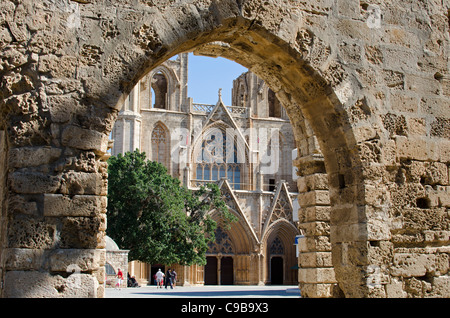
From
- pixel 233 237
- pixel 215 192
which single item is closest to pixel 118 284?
pixel 215 192

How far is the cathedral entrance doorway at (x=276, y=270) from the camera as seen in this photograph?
106 feet

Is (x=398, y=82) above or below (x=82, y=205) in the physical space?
above

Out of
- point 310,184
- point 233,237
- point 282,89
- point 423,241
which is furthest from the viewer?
point 233,237

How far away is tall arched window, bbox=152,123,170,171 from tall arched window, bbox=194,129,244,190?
5.97 feet

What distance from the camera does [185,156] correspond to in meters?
32.8

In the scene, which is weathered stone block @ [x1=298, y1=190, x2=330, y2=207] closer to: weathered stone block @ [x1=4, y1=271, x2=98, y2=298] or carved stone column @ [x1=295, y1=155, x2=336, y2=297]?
carved stone column @ [x1=295, y1=155, x2=336, y2=297]

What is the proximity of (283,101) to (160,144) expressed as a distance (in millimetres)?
27217

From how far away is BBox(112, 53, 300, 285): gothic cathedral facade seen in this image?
102 ft

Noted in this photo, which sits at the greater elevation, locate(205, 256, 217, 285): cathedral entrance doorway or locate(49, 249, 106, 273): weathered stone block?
locate(49, 249, 106, 273): weathered stone block

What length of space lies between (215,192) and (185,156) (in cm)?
489

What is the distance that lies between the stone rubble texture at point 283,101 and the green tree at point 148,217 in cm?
1814

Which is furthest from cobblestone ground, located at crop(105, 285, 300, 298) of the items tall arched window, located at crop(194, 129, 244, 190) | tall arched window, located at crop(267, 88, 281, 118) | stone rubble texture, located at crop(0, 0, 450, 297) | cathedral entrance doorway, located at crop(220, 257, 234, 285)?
tall arched window, located at crop(267, 88, 281, 118)

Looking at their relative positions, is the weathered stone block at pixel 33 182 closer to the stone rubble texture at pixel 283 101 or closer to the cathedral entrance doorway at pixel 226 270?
the stone rubble texture at pixel 283 101
